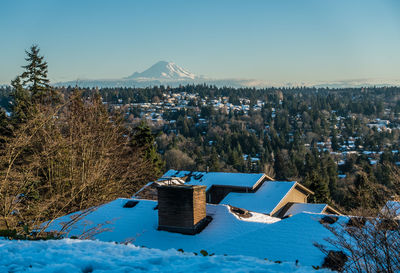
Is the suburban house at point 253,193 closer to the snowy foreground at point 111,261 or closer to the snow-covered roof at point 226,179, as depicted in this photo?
the snow-covered roof at point 226,179

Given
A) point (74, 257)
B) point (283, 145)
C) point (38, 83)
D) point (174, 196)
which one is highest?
point (38, 83)

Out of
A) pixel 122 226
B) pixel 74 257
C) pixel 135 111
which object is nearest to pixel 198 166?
pixel 122 226

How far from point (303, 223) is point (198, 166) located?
55.5 m

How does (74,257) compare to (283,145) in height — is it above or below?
above

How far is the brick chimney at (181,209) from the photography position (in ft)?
44.4

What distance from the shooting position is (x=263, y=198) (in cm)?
2411

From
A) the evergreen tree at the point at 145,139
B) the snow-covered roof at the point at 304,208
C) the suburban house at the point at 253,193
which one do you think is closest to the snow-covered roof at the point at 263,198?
the suburban house at the point at 253,193

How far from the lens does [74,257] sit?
19.9 feet

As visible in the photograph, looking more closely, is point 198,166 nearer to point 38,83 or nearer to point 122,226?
point 38,83

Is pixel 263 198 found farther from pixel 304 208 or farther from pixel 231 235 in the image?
pixel 231 235

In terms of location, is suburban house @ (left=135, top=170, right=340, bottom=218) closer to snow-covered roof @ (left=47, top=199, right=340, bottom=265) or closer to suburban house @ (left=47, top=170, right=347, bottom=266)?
suburban house @ (left=47, top=170, right=347, bottom=266)

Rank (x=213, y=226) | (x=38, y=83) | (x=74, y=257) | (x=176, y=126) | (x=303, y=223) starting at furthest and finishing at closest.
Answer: (x=176, y=126) → (x=38, y=83) → (x=213, y=226) → (x=303, y=223) → (x=74, y=257)

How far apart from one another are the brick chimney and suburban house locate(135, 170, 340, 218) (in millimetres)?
9040

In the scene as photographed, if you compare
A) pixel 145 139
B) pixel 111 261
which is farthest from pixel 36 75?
pixel 111 261
